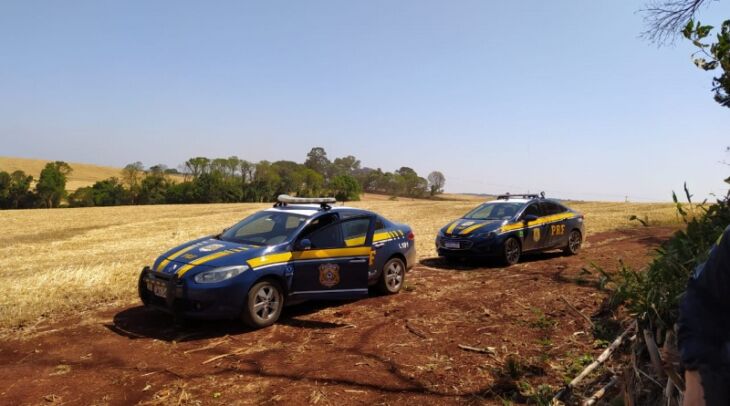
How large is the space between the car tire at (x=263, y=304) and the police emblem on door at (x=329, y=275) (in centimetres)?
69

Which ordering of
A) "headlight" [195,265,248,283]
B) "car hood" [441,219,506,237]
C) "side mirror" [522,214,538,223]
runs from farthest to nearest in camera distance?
1. "side mirror" [522,214,538,223]
2. "car hood" [441,219,506,237]
3. "headlight" [195,265,248,283]

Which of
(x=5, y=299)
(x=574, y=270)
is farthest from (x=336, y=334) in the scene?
(x=574, y=270)

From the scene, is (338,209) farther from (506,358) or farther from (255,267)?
(506,358)

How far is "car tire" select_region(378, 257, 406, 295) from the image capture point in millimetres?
8193

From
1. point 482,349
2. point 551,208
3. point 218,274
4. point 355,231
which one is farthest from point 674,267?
point 551,208

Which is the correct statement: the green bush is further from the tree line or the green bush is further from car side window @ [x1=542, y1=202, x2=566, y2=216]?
the tree line

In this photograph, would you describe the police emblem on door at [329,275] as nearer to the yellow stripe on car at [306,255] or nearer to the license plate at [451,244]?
the yellow stripe on car at [306,255]

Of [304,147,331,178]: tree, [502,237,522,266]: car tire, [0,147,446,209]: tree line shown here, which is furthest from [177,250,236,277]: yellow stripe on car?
[304,147,331,178]: tree

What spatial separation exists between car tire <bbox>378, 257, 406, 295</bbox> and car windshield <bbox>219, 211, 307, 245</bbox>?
1881 millimetres

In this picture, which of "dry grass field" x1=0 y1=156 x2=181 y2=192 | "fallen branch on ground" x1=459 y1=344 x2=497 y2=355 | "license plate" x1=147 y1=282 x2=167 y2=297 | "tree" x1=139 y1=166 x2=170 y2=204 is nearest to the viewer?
"fallen branch on ground" x1=459 y1=344 x2=497 y2=355

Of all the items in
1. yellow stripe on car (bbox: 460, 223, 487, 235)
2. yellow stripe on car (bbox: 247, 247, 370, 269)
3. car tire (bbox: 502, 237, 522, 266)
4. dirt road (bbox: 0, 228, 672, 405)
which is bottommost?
dirt road (bbox: 0, 228, 672, 405)

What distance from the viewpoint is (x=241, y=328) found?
630cm

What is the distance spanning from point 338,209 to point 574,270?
5411mm

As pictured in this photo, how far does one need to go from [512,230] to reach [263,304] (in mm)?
6799
